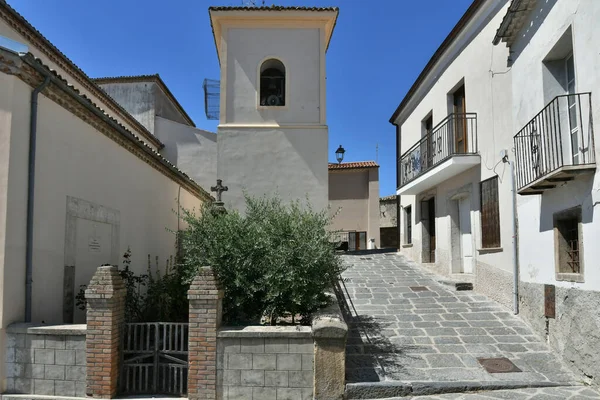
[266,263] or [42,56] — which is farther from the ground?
[42,56]

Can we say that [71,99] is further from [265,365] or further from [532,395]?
[532,395]

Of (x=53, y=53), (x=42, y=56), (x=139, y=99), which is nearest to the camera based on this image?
(x=42, y=56)

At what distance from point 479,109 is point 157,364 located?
29.2ft

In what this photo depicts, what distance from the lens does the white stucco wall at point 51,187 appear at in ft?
18.7

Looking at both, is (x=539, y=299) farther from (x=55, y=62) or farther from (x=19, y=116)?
(x=55, y=62)

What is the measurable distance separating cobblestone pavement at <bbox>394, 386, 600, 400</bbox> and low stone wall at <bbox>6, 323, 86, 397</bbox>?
12.9ft

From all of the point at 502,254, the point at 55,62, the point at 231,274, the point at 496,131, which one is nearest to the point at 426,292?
the point at 502,254

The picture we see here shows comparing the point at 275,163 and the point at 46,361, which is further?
the point at 275,163

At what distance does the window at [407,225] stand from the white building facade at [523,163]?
2.11 meters

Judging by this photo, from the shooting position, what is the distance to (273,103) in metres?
14.0

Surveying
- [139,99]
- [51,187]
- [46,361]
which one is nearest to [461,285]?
[46,361]

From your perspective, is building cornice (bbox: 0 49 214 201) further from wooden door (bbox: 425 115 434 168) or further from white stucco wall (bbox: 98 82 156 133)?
white stucco wall (bbox: 98 82 156 133)

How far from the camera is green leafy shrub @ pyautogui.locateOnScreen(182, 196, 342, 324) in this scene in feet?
21.9

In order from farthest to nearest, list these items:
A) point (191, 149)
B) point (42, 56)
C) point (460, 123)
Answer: point (191, 149), point (460, 123), point (42, 56)
